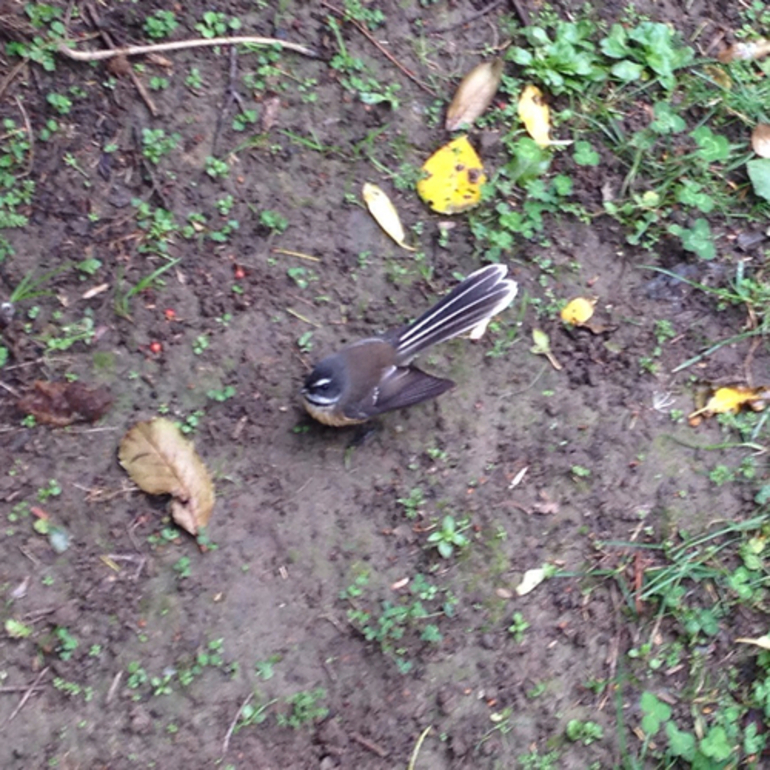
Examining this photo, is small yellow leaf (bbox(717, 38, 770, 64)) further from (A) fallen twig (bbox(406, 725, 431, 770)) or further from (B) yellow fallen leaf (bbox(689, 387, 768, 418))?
(A) fallen twig (bbox(406, 725, 431, 770))

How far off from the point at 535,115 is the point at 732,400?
1969 millimetres

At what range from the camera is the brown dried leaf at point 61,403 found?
168 inches

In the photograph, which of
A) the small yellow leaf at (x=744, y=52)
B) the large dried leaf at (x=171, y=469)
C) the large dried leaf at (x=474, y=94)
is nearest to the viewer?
the large dried leaf at (x=171, y=469)

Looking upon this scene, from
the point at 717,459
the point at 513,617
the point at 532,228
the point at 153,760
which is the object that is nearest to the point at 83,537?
the point at 153,760

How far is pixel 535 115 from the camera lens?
5223 mm

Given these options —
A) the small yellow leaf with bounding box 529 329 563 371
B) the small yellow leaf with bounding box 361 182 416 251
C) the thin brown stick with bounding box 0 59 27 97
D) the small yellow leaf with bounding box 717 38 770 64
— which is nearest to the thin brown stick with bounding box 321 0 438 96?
the small yellow leaf with bounding box 361 182 416 251

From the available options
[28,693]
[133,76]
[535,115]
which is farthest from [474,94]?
[28,693]

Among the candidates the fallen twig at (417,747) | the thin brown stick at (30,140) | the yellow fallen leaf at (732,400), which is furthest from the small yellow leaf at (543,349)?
the thin brown stick at (30,140)

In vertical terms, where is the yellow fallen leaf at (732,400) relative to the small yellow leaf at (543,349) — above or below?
below

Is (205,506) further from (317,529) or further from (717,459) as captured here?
(717,459)

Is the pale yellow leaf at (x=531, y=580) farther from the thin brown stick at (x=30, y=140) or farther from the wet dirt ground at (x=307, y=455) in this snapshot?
the thin brown stick at (x=30, y=140)

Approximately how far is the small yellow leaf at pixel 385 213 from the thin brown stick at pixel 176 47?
0.89 meters

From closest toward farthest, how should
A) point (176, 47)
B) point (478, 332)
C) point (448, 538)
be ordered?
point (448, 538), point (478, 332), point (176, 47)

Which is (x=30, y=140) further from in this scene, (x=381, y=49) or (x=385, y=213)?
(x=381, y=49)
